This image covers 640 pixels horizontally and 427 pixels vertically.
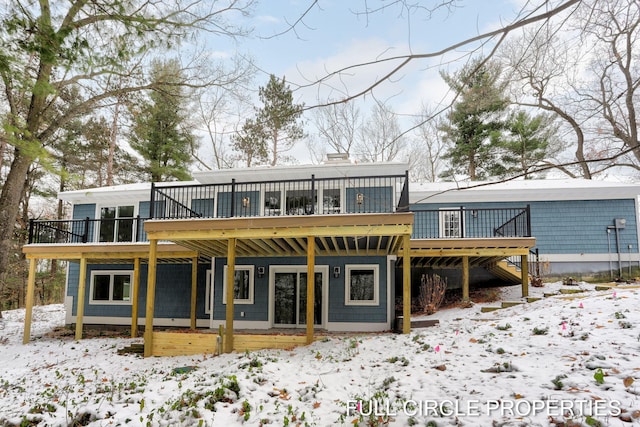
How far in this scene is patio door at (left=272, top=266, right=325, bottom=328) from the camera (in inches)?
460

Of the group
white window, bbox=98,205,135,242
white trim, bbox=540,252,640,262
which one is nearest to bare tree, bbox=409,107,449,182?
white trim, bbox=540,252,640,262

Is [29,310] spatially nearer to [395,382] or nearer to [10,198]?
[10,198]

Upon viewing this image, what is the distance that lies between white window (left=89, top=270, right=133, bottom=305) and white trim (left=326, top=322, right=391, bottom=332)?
8.06m

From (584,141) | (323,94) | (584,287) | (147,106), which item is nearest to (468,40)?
(323,94)

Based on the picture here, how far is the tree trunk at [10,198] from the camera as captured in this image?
27.5 ft

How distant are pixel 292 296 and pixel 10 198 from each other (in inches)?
300

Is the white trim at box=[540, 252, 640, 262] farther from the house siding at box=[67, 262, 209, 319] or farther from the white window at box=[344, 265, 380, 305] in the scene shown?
the house siding at box=[67, 262, 209, 319]

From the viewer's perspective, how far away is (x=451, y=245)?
1110 centimetres

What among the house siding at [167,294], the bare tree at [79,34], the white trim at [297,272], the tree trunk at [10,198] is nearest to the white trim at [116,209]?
the house siding at [167,294]

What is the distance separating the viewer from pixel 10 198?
28.8ft

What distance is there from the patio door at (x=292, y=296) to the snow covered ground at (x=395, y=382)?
341 centimetres

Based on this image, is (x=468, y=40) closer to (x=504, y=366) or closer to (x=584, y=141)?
(x=504, y=366)

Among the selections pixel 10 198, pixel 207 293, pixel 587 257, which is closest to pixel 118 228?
pixel 207 293

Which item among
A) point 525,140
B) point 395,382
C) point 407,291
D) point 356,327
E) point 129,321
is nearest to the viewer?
point 395,382
